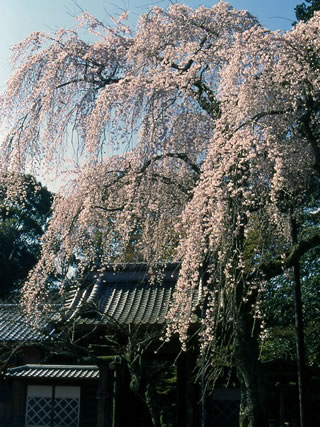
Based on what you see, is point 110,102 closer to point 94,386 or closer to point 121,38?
point 121,38

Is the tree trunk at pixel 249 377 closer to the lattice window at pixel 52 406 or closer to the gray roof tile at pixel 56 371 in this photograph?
the gray roof tile at pixel 56 371

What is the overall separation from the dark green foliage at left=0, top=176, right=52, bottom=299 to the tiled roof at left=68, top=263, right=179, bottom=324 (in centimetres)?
984

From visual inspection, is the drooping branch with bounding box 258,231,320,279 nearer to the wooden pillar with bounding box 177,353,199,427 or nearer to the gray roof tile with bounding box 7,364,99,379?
the wooden pillar with bounding box 177,353,199,427

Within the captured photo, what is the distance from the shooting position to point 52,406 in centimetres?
926

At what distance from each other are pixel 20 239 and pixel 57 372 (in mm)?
13701

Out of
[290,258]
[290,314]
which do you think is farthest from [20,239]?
[290,258]

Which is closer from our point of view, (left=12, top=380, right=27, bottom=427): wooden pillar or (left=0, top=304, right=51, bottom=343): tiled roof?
(left=12, top=380, right=27, bottom=427): wooden pillar

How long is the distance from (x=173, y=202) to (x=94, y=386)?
432 cm

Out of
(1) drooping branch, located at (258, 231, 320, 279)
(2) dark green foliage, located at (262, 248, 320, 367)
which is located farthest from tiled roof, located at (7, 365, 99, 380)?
(1) drooping branch, located at (258, 231, 320, 279)

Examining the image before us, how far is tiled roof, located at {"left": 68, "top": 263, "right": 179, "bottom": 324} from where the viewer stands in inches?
383

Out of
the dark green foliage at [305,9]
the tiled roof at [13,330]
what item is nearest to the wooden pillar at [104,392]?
the tiled roof at [13,330]

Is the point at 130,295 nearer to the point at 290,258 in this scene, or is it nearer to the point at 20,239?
the point at 290,258

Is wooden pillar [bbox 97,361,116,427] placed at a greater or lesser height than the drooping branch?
lesser

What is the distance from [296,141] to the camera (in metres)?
5.20
